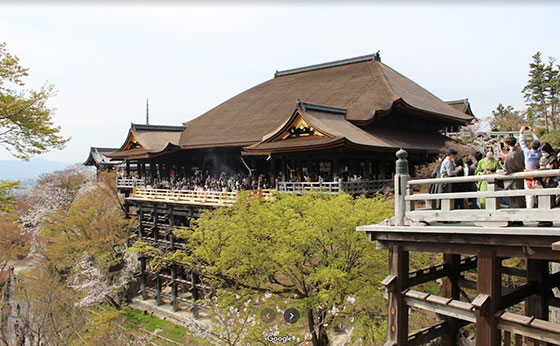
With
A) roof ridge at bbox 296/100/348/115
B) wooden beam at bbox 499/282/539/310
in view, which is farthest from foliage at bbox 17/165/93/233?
wooden beam at bbox 499/282/539/310

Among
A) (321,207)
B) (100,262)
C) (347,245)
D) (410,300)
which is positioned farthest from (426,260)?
(100,262)

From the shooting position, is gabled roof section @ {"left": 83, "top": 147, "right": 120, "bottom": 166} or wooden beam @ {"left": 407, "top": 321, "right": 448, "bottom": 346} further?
gabled roof section @ {"left": 83, "top": 147, "right": 120, "bottom": 166}

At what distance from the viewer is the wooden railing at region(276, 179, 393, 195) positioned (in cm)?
1839

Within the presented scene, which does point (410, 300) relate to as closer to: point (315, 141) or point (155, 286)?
point (315, 141)

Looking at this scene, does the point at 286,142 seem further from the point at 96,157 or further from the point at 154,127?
the point at 96,157

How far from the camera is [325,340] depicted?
13750 millimetres

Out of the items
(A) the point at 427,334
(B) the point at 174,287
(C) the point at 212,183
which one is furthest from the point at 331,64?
(A) the point at 427,334

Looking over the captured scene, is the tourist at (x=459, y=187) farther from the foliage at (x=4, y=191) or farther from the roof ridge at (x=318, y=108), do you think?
the roof ridge at (x=318, y=108)

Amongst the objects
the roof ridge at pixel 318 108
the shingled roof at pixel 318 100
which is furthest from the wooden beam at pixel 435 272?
the shingled roof at pixel 318 100

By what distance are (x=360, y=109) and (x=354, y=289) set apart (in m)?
15.2

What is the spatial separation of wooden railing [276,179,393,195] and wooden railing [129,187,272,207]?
1.12m

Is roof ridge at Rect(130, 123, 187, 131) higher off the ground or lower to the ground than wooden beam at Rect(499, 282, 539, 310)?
higher

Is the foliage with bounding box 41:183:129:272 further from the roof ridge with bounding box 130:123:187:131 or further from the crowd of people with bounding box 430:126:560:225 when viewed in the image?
the crowd of people with bounding box 430:126:560:225

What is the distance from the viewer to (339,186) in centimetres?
1806
